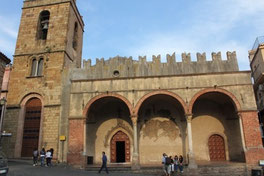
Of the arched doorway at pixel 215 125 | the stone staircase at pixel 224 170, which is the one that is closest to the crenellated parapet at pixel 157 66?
the arched doorway at pixel 215 125

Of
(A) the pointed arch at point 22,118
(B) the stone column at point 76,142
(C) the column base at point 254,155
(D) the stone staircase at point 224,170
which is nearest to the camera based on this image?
(D) the stone staircase at point 224,170

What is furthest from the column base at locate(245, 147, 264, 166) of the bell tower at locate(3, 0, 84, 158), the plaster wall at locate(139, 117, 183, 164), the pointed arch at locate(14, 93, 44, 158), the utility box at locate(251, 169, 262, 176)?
the pointed arch at locate(14, 93, 44, 158)

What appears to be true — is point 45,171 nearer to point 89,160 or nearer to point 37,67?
point 89,160

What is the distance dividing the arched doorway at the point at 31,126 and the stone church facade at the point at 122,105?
0.23 ft

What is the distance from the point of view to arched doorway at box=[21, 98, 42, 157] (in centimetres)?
1534

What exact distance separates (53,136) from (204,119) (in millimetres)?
11088

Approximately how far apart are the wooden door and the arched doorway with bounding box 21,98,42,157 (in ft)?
41.2

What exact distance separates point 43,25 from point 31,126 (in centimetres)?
891

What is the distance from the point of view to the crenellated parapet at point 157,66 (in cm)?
1523

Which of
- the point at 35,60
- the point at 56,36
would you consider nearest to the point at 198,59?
the point at 56,36

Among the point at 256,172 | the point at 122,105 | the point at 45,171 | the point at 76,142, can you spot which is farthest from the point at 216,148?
the point at 45,171

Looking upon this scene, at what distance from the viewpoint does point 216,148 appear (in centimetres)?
1603

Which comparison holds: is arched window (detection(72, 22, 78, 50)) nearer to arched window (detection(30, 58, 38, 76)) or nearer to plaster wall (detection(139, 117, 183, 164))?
arched window (detection(30, 58, 38, 76))

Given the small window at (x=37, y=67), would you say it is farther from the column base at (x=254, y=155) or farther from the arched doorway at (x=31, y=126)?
the column base at (x=254, y=155)
